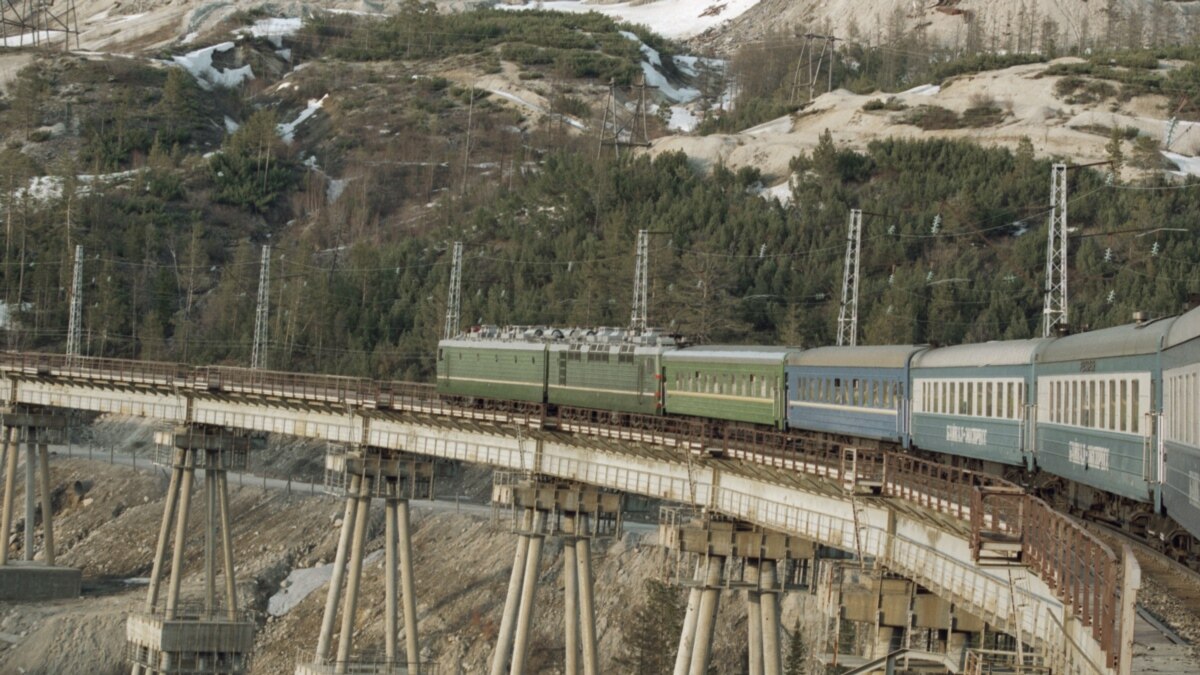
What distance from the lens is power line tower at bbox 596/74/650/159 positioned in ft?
446

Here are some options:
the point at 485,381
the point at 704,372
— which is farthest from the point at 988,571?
the point at 485,381

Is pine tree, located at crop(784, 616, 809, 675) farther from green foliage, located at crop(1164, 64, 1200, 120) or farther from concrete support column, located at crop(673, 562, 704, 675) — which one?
green foliage, located at crop(1164, 64, 1200, 120)

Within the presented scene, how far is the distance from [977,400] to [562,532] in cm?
1625

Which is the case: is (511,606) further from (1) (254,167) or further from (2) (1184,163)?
(1) (254,167)

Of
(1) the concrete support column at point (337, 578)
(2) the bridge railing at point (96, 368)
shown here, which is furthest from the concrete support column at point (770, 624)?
(2) the bridge railing at point (96, 368)

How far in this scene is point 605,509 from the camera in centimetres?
4631

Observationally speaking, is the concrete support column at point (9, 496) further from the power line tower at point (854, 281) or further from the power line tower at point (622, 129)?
the power line tower at point (622, 129)

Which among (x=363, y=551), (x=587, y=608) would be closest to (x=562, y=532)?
(x=587, y=608)

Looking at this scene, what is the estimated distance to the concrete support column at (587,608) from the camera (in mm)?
43625

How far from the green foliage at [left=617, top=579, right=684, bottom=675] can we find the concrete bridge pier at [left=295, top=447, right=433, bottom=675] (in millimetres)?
7169

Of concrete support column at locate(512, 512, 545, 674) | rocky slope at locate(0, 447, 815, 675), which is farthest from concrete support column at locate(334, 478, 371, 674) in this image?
concrete support column at locate(512, 512, 545, 674)

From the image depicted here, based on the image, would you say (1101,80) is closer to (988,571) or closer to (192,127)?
(192,127)

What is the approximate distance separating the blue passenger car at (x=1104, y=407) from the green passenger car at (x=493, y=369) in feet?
91.4

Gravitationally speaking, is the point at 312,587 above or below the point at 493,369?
below
